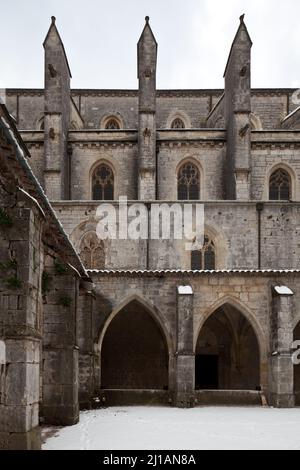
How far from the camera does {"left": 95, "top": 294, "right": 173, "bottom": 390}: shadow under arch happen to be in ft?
68.3

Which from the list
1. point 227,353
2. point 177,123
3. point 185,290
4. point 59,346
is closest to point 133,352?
point 227,353

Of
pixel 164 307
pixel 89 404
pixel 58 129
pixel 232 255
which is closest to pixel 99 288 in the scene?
pixel 164 307

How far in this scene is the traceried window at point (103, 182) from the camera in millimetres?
26953

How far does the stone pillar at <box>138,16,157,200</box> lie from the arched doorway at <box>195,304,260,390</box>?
7.18 metres

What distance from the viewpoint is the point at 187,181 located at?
26.8 m

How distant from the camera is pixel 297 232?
72.9 feet

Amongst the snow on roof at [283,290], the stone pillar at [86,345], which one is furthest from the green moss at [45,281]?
the snow on roof at [283,290]

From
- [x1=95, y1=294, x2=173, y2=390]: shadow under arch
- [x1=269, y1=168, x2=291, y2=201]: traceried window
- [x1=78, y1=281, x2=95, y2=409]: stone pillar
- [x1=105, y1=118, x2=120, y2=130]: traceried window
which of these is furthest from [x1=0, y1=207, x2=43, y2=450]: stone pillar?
[x1=105, y1=118, x2=120, y2=130]: traceried window

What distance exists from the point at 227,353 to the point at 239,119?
11.1 metres

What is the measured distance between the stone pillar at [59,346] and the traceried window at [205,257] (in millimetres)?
9973
